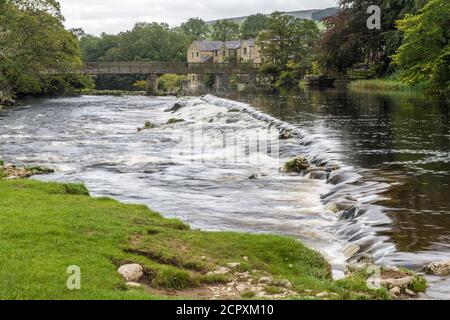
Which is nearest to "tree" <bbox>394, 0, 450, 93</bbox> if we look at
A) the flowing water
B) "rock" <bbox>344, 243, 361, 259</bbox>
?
the flowing water

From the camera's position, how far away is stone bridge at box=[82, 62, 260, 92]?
321 ft

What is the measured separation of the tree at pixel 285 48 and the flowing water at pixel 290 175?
58099mm

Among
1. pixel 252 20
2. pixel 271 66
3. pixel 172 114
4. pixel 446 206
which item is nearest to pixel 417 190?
pixel 446 206

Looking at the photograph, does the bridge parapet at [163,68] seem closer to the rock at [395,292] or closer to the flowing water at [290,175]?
the flowing water at [290,175]

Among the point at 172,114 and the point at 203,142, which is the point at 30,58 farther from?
the point at 203,142

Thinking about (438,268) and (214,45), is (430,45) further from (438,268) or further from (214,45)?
(214,45)

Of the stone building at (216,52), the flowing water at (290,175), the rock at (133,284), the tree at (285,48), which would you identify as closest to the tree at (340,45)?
the tree at (285,48)

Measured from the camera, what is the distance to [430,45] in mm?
44656

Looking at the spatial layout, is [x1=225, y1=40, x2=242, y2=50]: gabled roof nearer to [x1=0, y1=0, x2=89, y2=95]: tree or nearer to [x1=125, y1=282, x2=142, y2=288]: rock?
[x1=0, y1=0, x2=89, y2=95]: tree

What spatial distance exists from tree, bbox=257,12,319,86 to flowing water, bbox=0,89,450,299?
58.1 metres

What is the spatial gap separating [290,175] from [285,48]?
8558cm
